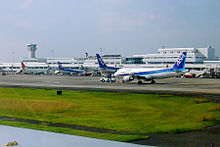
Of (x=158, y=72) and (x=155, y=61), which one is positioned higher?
(x=155, y=61)

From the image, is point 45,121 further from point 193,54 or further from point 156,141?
point 193,54

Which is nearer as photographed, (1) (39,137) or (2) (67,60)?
(1) (39,137)

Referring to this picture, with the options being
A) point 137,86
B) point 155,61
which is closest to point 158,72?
point 137,86

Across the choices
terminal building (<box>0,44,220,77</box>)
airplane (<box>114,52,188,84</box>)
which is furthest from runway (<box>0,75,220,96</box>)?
terminal building (<box>0,44,220,77</box>)

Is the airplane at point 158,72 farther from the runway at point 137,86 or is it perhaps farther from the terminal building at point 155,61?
the terminal building at point 155,61

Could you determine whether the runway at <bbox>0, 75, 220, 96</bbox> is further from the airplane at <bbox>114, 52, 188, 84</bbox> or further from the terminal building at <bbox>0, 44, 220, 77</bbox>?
the terminal building at <bbox>0, 44, 220, 77</bbox>

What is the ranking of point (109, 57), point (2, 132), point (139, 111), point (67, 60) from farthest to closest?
point (109, 57) < point (67, 60) < point (139, 111) < point (2, 132)

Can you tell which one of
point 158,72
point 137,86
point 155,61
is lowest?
point 137,86

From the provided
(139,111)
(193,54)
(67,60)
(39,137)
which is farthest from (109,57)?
(39,137)

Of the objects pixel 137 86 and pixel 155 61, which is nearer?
pixel 137 86

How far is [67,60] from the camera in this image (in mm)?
133500

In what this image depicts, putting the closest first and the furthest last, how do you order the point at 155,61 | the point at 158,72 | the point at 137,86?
the point at 137,86 < the point at 158,72 < the point at 155,61

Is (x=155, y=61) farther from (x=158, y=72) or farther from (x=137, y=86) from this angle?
(x=137, y=86)

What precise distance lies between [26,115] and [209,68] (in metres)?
83.4
